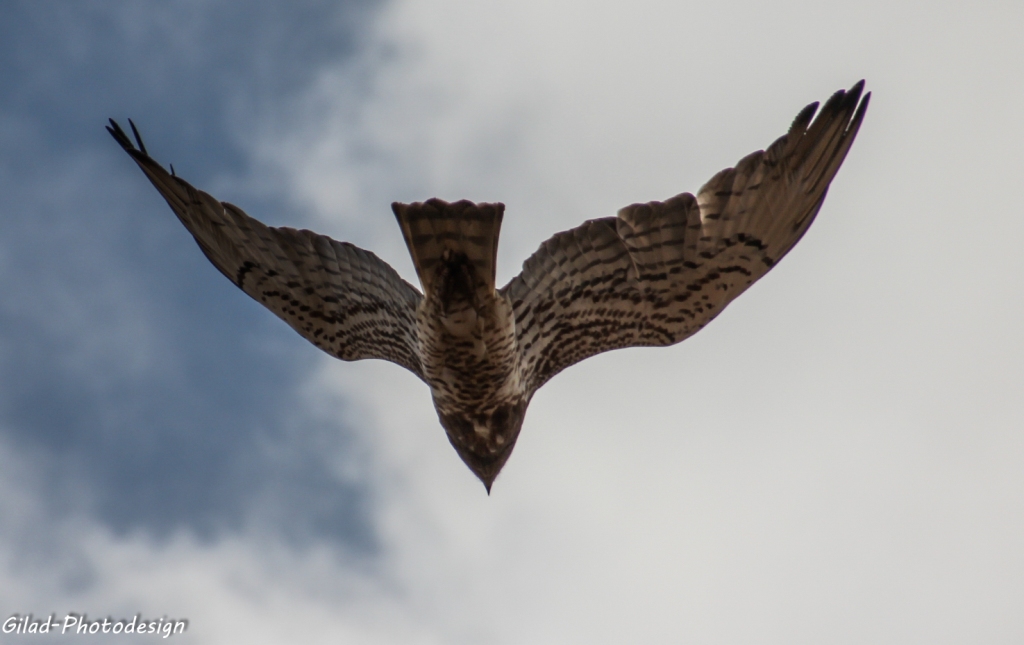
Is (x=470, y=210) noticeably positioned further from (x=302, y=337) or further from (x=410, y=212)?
(x=302, y=337)

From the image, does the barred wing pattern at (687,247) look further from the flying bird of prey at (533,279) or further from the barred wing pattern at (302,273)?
the barred wing pattern at (302,273)

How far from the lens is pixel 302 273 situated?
7977mm

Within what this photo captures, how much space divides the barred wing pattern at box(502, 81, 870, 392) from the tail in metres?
0.80

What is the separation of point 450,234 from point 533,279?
111cm

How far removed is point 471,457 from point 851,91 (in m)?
3.66

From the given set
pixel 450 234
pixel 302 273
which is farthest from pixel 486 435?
pixel 450 234

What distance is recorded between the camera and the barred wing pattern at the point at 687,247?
7359 millimetres

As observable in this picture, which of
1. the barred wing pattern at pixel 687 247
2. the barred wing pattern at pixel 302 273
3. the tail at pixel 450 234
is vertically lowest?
the tail at pixel 450 234

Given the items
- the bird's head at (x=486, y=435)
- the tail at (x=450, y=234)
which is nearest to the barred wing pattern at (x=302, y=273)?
the bird's head at (x=486, y=435)

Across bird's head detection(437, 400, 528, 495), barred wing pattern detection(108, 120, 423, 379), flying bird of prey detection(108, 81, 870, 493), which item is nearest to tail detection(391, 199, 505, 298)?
flying bird of prey detection(108, 81, 870, 493)

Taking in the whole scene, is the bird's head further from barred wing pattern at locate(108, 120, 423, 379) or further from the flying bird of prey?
barred wing pattern at locate(108, 120, 423, 379)

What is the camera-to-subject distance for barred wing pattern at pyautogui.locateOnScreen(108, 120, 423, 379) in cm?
768

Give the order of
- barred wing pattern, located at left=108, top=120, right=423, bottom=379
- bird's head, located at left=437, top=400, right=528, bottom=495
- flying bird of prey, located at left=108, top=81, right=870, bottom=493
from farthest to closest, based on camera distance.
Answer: bird's head, located at left=437, top=400, right=528, bottom=495 < barred wing pattern, located at left=108, top=120, right=423, bottom=379 < flying bird of prey, located at left=108, top=81, right=870, bottom=493

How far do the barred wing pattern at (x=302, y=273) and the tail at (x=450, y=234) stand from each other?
0.78 meters
